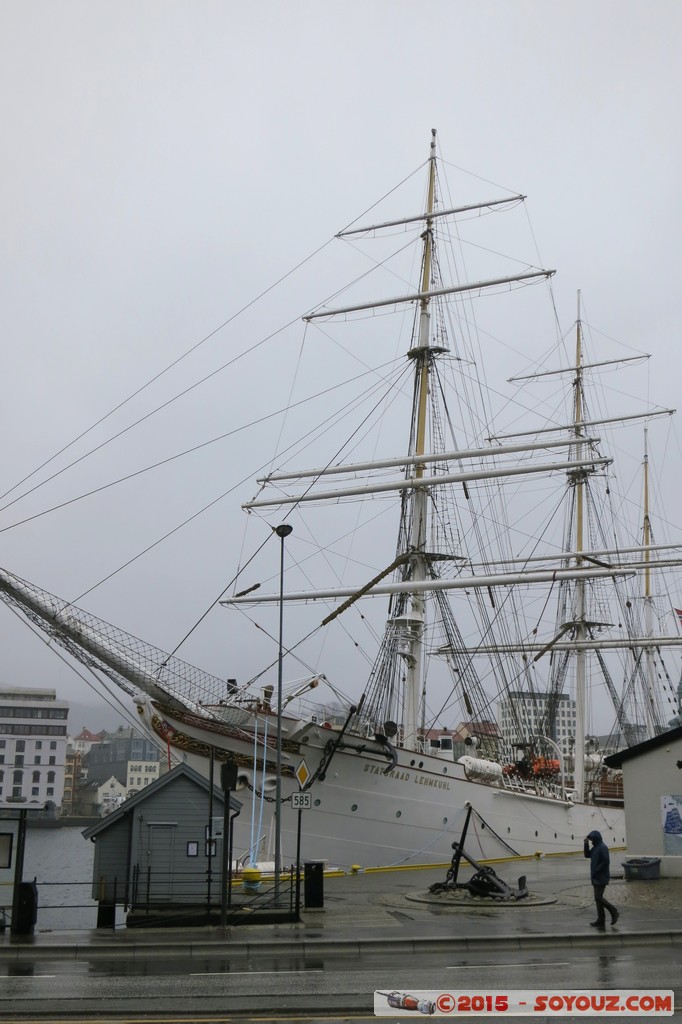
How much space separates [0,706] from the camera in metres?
112

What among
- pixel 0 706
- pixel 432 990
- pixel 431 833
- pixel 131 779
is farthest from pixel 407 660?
pixel 131 779

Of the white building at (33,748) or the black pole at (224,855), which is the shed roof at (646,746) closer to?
the black pole at (224,855)

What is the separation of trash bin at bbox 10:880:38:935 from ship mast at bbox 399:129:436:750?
16.6 meters

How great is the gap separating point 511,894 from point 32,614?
515 inches

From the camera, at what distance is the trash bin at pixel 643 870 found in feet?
67.5

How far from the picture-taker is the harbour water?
24.1 metres

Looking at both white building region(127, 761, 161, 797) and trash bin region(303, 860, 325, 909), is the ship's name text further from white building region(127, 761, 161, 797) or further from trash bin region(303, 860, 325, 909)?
white building region(127, 761, 161, 797)

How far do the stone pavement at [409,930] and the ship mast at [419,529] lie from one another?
12415mm

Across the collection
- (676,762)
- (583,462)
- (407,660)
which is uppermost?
(583,462)

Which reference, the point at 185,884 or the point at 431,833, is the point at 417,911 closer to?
the point at 185,884

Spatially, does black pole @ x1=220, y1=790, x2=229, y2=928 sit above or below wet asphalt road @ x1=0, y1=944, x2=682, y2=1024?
above

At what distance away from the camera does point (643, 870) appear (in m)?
20.6

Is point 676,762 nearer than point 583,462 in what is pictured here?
Yes

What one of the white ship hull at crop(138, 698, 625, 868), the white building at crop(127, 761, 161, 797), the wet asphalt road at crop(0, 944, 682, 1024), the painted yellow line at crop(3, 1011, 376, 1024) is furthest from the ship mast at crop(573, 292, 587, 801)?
the white building at crop(127, 761, 161, 797)
